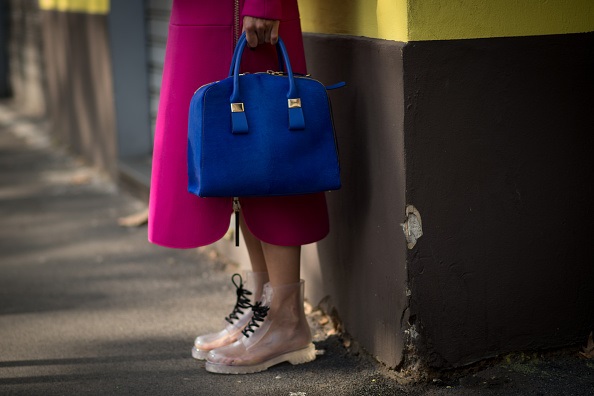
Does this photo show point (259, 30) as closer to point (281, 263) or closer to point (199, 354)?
point (281, 263)

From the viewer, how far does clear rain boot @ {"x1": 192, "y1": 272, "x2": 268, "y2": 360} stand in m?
3.46

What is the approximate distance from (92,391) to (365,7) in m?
1.66

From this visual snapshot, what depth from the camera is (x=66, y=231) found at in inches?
223

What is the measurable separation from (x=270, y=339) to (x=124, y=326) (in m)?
0.89

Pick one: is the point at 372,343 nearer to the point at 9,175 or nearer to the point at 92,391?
the point at 92,391

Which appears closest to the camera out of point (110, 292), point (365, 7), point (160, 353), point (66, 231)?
point (365, 7)

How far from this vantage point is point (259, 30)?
298cm

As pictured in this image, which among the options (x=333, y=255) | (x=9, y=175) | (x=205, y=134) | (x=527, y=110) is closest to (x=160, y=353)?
(x=333, y=255)

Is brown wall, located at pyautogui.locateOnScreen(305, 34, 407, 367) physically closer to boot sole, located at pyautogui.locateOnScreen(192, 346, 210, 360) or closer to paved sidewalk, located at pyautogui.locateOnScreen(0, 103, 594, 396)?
paved sidewalk, located at pyautogui.locateOnScreen(0, 103, 594, 396)

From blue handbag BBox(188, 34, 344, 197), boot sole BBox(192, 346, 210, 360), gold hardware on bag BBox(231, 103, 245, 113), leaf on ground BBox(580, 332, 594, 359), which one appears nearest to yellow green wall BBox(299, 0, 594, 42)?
blue handbag BBox(188, 34, 344, 197)

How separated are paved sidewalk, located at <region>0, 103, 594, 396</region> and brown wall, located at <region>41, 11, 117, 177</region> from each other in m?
0.94

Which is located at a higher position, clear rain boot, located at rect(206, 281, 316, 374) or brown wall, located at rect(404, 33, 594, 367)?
brown wall, located at rect(404, 33, 594, 367)

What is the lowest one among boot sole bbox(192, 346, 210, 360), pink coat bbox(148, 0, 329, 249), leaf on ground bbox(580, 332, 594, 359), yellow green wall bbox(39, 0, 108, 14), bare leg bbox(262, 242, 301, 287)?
boot sole bbox(192, 346, 210, 360)

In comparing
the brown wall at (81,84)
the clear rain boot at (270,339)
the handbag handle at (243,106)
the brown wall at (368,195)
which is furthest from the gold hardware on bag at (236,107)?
A: the brown wall at (81,84)
